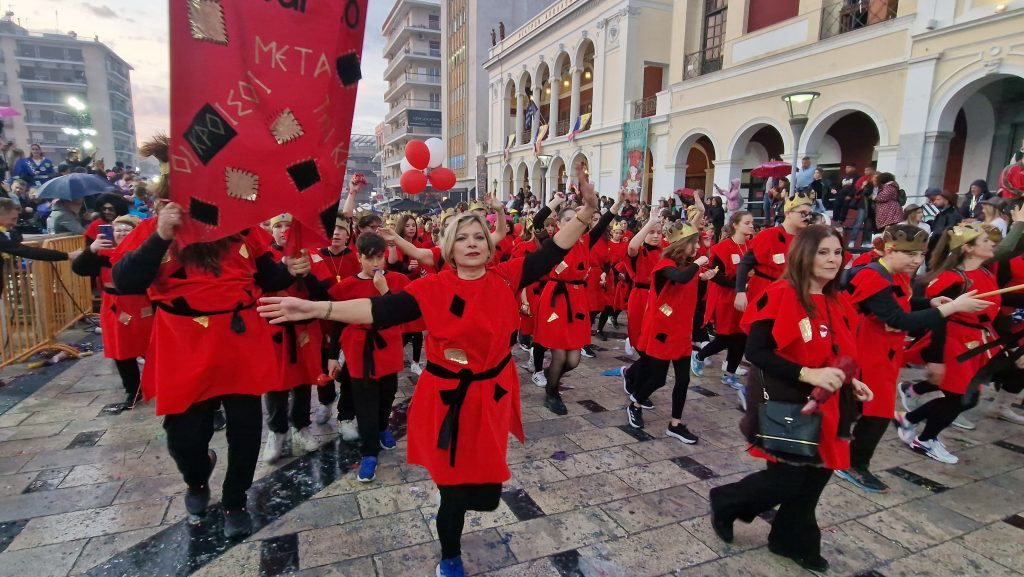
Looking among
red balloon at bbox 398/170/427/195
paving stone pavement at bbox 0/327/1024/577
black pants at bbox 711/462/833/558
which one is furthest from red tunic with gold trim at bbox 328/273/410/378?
red balloon at bbox 398/170/427/195

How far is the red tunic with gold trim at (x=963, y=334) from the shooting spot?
13.1 ft

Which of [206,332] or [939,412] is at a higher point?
[206,332]

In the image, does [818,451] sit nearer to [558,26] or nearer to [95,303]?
[95,303]

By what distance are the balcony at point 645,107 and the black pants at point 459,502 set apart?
894 inches

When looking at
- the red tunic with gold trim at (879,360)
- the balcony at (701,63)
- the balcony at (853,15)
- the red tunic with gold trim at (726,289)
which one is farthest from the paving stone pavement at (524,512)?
the balcony at (701,63)

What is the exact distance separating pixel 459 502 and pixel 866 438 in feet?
10.4

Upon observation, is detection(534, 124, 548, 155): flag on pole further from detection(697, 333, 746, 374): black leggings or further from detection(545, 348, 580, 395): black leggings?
detection(545, 348, 580, 395): black leggings

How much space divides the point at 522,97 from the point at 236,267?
34.7m

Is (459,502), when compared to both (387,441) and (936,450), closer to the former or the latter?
(387,441)

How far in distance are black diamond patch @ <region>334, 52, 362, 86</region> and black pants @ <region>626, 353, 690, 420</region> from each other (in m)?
3.41

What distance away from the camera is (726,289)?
603 centimetres

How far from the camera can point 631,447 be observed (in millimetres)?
4367

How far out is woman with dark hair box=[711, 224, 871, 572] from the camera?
8.66 feet

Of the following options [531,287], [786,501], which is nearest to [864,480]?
[786,501]
